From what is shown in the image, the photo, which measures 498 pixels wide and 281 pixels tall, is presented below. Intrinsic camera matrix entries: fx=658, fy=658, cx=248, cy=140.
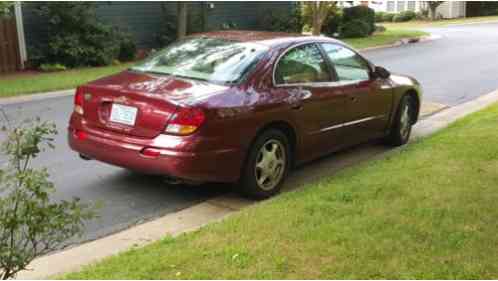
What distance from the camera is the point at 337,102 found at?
6859mm

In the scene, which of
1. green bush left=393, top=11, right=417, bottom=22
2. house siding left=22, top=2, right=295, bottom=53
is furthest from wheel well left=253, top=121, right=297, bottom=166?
green bush left=393, top=11, right=417, bottom=22

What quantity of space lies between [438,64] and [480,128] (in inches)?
396

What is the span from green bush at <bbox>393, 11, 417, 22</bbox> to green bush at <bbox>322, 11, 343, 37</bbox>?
1949cm

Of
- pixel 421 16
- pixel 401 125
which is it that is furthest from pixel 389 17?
pixel 401 125

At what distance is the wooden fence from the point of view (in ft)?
56.1

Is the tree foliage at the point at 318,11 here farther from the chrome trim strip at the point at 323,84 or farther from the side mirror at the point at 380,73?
the chrome trim strip at the point at 323,84

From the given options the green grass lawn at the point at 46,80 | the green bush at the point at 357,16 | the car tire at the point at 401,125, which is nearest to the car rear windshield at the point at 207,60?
→ the car tire at the point at 401,125

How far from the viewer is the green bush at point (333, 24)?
1150 inches

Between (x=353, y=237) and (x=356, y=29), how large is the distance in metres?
25.0

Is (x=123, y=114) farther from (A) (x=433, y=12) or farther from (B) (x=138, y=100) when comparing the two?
(A) (x=433, y=12)

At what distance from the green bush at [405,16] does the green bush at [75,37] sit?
33.3 meters

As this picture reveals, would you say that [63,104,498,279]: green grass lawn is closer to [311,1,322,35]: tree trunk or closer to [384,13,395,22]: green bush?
[311,1,322,35]: tree trunk

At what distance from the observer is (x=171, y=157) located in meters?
5.45

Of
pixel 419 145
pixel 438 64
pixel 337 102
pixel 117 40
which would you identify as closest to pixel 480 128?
pixel 419 145
